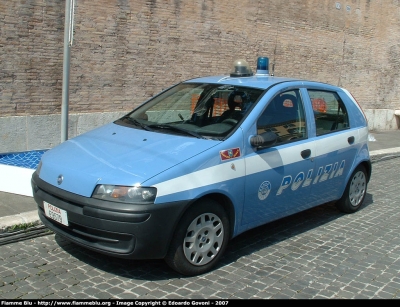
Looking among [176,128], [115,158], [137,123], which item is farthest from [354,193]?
[115,158]

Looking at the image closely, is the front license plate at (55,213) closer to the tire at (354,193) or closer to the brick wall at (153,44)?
the tire at (354,193)

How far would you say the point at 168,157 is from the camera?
409cm

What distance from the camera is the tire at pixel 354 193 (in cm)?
624

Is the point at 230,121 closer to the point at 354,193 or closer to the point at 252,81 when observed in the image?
the point at 252,81

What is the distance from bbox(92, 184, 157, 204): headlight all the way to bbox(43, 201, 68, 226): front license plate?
0.45 meters

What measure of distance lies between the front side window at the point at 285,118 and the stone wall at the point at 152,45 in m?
4.97

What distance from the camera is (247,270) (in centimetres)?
443

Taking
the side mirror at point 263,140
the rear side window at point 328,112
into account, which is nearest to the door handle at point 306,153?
the rear side window at point 328,112

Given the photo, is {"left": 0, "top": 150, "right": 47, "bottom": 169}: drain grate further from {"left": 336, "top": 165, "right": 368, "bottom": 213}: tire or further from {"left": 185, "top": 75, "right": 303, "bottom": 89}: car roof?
{"left": 336, "top": 165, "right": 368, "bottom": 213}: tire

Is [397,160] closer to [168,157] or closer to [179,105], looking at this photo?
[179,105]

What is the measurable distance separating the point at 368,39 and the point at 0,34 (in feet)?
40.2

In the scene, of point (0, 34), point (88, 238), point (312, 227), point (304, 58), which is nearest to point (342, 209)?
point (312, 227)

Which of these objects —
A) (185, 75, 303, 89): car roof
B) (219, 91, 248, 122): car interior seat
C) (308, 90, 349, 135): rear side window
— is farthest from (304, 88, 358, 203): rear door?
(219, 91, 248, 122): car interior seat

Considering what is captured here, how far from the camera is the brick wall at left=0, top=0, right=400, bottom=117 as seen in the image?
27.2 ft
